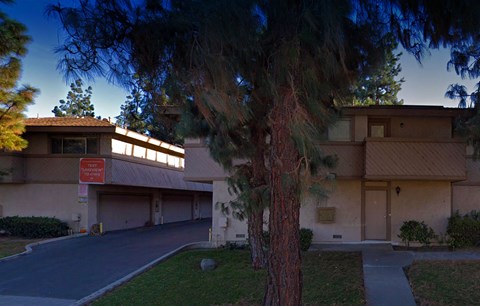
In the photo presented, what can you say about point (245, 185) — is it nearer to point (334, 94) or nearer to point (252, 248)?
point (252, 248)

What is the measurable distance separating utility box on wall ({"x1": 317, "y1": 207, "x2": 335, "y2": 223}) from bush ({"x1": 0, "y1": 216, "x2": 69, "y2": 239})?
12.0m

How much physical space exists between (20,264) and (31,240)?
529cm

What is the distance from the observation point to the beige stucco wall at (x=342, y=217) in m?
15.5

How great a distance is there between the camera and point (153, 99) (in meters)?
5.93

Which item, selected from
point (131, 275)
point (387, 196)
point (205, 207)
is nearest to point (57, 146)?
point (131, 275)

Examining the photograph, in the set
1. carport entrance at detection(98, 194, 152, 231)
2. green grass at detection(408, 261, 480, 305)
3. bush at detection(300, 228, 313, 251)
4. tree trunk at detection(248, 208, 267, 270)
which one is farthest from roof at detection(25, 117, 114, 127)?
green grass at detection(408, 261, 480, 305)

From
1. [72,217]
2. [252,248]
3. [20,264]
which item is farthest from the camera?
[72,217]

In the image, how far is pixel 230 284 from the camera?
1013 centimetres

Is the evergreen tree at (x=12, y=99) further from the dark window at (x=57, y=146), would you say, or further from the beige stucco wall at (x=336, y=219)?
the beige stucco wall at (x=336, y=219)

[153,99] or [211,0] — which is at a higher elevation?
[211,0]

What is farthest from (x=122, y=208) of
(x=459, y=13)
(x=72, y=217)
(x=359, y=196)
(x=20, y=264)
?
(x=459, y=13)

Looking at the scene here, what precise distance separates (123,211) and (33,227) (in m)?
6.28

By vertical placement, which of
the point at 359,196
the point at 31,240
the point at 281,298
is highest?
the point at 359,196

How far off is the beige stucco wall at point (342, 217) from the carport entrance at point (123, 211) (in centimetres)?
1185
